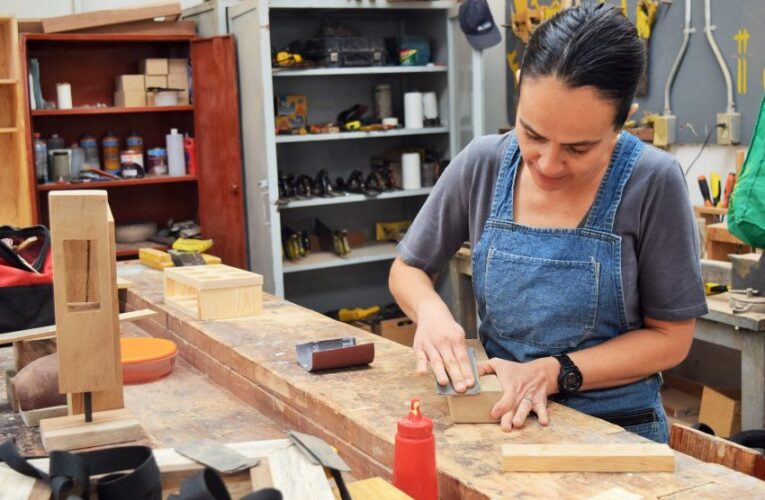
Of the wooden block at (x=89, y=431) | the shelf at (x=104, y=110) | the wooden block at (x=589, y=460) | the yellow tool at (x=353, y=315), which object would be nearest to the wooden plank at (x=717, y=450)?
the wooden block at (x=589, y=460)

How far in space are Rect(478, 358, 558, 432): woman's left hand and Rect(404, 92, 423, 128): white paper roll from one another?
4.00 m

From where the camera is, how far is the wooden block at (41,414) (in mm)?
1678

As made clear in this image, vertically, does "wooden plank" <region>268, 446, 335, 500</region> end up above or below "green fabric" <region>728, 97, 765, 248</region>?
below

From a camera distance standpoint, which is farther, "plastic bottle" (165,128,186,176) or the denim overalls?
"plastic bottle" (165,128,186,176)

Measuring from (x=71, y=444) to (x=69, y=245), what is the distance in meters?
0.33

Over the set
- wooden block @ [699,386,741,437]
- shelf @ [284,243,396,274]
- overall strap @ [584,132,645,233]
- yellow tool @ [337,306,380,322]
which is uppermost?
overall strap @ [584,132,645,233]

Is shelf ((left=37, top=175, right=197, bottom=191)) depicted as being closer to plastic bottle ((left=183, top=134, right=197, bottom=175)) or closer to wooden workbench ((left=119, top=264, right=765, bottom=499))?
plastic bottle ((left=183, top=134, right=197, bottom=175))

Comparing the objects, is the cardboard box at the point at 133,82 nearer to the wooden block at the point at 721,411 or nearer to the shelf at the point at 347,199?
the shelf at the point at 347,199

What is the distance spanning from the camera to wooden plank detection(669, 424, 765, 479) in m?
1.54

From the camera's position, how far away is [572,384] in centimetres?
161

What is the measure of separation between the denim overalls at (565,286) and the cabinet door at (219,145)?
333cm

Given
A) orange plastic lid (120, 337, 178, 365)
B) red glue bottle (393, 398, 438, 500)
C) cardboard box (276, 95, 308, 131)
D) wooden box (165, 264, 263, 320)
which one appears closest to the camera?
red glue bottle (393, 398, 438, 500)

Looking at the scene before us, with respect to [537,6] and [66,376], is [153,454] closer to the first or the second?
[66,376]

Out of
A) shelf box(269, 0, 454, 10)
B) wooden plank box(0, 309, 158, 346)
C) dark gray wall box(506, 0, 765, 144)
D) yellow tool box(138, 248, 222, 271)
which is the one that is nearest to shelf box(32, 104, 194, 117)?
shelf box(269, 0, 454, 10)
